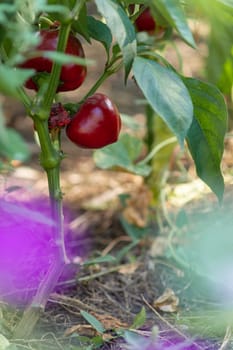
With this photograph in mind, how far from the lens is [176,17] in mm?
809

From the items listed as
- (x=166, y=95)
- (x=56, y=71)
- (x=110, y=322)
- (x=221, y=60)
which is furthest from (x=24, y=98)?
(x=221, y=60)

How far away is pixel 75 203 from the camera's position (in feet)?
6.41

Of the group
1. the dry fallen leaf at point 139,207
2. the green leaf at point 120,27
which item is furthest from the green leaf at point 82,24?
the dry fallen leaf at point 139,207

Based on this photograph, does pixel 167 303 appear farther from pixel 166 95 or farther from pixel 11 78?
pixel 11 78

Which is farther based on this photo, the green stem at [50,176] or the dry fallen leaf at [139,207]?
the dry fallen leaf at [139,207]

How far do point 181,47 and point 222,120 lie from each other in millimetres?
1849

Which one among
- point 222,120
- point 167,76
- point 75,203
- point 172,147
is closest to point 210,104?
point 222,120

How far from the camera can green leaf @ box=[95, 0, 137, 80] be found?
843 millimetres

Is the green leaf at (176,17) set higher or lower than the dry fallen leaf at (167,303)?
higher

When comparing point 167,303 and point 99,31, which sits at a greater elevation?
point 99,31

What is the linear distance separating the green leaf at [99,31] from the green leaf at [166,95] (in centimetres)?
13

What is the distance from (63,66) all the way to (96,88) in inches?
2.3

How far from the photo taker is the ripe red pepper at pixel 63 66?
955mm

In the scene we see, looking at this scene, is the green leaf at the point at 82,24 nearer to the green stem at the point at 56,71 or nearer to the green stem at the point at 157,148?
the green stem at the point at 56,71
